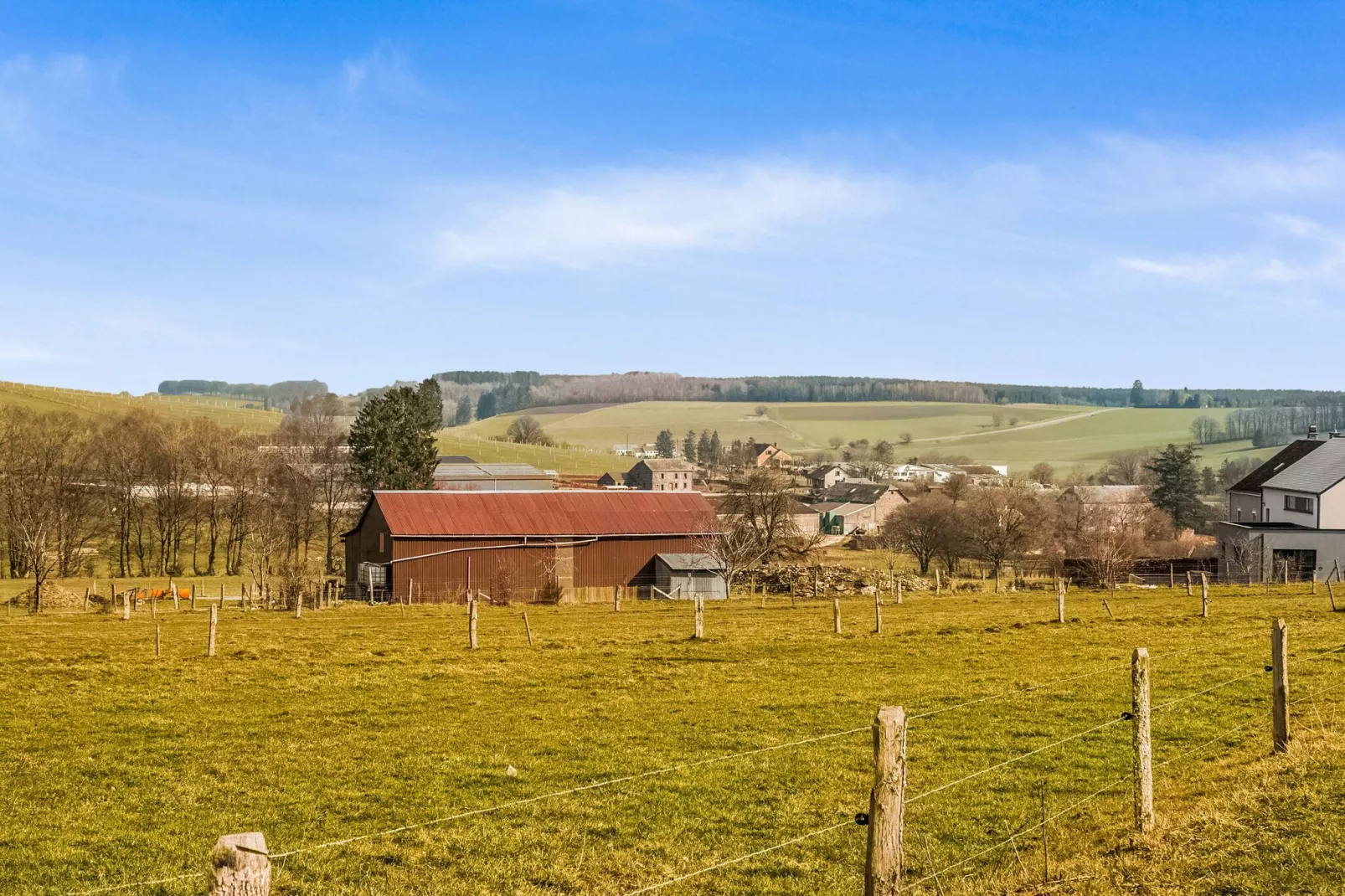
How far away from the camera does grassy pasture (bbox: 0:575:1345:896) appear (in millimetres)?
11766

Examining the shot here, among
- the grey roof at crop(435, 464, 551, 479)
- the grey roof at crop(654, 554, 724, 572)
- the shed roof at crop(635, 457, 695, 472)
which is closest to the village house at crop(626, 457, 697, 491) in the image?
the shed roof at crop(635, 457, 695, 472)

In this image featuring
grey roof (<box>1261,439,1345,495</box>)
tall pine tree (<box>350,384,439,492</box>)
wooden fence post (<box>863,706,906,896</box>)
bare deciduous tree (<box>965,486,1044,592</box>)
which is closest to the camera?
wooden fence post (<box>863,706,906,896</box>)

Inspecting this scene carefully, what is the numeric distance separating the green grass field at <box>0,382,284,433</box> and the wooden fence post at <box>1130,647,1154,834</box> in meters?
119

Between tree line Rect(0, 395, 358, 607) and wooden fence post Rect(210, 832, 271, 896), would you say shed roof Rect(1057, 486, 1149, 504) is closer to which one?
tree line Rect(0, 395, 358, 607)

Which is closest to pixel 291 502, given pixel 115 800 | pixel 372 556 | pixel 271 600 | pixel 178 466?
pixel 178 466

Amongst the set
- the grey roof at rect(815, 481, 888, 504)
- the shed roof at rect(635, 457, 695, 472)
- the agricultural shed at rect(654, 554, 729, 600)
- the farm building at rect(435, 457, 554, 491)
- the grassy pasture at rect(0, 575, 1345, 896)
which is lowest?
the agricultural shed at rect(654, 554, 729, 600)

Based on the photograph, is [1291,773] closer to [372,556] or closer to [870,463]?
[372,556]

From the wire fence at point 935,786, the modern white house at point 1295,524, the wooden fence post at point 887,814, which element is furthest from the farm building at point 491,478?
the wooden fence post at point 887,814

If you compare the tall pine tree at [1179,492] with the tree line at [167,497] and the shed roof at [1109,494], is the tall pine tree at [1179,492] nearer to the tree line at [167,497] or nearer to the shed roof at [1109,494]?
the shed roof at [1109,494]

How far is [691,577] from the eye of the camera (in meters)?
58.3

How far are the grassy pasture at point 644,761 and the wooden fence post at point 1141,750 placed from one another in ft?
0.95

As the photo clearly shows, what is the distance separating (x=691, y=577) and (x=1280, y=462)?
46.0 m

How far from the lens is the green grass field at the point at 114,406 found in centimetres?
13165

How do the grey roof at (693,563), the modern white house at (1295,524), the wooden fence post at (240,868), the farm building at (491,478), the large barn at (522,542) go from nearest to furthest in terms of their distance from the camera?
the wooden fence post at (240,868) → the large barn at (522,542) → the grey roof at (693,563) → the modern white house at (1295,524) → the farm building at (491,478)
